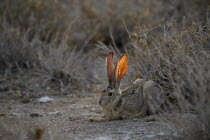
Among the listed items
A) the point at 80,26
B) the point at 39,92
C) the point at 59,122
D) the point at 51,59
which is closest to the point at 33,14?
the point at 80,26

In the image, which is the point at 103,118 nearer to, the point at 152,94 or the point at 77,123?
the point at 77,123

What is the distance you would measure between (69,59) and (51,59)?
1.39 feet

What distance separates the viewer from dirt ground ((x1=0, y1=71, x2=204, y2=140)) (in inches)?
177

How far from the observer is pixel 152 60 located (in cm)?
570

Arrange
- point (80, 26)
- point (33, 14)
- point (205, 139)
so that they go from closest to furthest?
point (205, 139) → point (33, 14) → point (80, 26)

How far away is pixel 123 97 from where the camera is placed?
5441 millimetres

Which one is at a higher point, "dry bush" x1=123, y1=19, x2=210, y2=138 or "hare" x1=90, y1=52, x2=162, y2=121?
"dry bush" x1=123, y1=19, x2=210, y2=138

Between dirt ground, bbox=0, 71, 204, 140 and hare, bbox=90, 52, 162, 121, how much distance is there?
14cm

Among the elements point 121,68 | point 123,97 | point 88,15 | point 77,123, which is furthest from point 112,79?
point 88,15

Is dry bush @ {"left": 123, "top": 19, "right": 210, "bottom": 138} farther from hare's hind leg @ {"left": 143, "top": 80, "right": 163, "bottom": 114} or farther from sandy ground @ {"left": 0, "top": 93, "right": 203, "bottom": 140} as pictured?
sandy ground @ {"left": 0, "top": 93, "right": 203, "bottom": 140}

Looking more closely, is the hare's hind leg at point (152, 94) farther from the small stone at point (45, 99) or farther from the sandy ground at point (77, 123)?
the small stone at point (45, 99)

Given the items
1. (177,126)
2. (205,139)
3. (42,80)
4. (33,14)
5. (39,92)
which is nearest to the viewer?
(205,139)

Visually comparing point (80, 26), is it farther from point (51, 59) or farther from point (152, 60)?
point (152, 60)

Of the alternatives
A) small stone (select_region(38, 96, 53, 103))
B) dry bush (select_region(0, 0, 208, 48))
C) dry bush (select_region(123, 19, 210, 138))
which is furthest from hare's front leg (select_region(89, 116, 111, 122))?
dry bush (select_region(0, 0, 208, 48))
